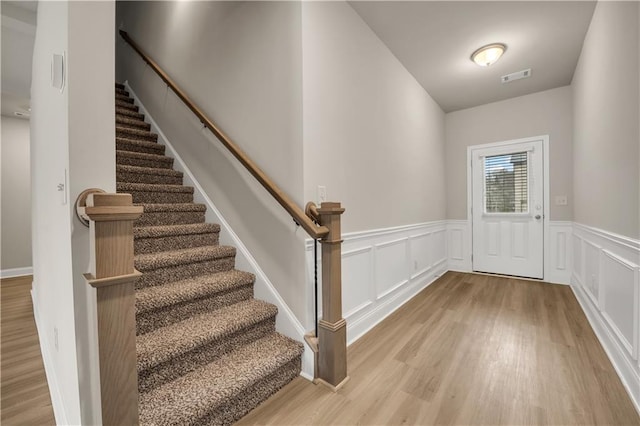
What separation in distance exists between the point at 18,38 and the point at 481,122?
5.69 m

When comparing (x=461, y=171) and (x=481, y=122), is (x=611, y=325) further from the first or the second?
(x=481, y=122)

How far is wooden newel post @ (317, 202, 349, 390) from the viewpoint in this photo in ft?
5.32

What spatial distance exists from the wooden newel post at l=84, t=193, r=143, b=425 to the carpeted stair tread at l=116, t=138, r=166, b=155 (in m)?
2.22

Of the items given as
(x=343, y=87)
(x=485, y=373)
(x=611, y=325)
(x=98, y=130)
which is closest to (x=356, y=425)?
(x=485, y=373)

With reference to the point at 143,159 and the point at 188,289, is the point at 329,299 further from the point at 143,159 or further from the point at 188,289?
the point at 143,159

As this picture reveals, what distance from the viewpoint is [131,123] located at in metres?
3.16

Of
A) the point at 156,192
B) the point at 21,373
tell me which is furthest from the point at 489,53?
the point at 21,373

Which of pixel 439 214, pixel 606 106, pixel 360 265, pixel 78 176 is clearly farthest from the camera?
pixel 439 214

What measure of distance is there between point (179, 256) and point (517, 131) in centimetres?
450

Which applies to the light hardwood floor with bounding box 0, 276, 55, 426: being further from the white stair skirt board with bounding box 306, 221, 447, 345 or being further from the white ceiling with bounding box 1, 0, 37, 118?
the white ceiling with bounding box 1, 0, 37, 118

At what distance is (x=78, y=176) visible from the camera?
106cm

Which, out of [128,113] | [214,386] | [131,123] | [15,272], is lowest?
[15,272]

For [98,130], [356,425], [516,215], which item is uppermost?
[98,130]

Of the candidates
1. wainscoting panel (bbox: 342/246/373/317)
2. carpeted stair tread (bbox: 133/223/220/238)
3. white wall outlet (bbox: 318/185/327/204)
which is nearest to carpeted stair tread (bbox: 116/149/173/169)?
carpeted stair tread (bbox: 133/223/220/238)
